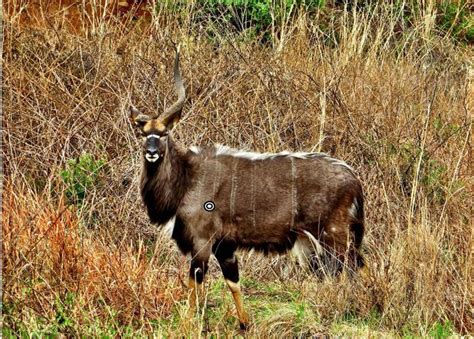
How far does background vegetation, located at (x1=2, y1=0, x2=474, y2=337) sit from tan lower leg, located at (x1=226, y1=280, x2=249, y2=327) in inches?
4.2

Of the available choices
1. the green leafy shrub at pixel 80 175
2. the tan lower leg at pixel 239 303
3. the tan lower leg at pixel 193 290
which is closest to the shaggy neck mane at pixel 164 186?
the tan lower leg at pixel 193 290

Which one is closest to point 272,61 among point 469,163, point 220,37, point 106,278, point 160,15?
point 220,37

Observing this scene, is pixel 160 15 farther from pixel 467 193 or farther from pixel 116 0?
pixel 467 193

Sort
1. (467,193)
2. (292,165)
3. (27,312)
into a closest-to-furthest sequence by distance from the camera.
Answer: (27,312) → (292,165) → (467,193)

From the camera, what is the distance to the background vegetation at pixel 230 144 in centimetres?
577

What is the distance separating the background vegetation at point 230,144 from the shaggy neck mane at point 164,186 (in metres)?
0.35

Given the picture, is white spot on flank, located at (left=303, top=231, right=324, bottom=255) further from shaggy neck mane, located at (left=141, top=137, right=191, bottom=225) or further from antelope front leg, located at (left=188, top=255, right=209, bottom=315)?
shaggy neck mane, located at (left=141, top=137, right=191, bottom=225)

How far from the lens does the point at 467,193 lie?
7.54 meters

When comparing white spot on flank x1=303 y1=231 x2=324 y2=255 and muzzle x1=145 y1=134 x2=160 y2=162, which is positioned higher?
muzzle x1=145 y1=134 x2=160 y2=162

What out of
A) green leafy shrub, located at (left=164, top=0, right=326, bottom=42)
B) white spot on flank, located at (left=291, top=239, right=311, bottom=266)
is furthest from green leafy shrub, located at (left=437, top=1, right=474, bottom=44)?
white spot on flank, located at (left=291, top=239, right=311, bottom=266)

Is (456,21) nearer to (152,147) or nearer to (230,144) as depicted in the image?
(230,144)

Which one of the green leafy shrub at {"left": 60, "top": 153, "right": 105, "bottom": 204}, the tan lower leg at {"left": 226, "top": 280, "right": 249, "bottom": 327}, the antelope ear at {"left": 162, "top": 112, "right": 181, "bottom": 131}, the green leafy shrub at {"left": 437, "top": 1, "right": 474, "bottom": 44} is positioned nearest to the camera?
the tan lower leg at {"left": 226, "top": 280, "right": 249, "bottom": 327}

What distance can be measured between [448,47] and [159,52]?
122 inches

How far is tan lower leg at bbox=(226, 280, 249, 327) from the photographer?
5965 mm
